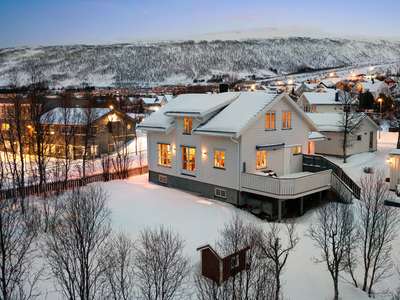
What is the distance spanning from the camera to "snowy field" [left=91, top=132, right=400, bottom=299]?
13.4 meters

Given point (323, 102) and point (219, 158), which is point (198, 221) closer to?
point (219, 158)

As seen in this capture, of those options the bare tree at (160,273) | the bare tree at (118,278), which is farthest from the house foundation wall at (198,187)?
the bare tree at (118,278)

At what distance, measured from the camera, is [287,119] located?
76.5 feet

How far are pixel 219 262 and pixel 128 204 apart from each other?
9.80 m

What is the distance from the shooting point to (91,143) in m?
44.8

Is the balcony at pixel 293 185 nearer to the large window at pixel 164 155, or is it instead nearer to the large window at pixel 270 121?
the large window at pixel 270 121

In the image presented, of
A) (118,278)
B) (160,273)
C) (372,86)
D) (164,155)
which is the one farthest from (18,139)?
(372,86)

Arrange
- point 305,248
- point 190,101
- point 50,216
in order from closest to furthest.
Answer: point 305,248
point 50,216
point 190,101

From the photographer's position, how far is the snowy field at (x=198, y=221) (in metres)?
13.4

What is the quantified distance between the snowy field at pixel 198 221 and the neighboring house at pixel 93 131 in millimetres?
18745

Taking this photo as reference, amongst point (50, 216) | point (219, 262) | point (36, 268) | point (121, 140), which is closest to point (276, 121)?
point (219, 262)

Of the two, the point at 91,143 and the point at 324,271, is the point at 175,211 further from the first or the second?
the point at 91,143

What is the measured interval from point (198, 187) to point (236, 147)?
14.4 feet

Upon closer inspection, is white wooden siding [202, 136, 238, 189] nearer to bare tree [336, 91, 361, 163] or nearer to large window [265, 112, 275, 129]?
large window [265, 112, 275, 129]
